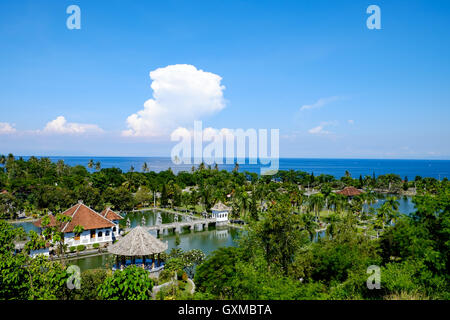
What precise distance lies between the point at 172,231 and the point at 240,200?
13.5m

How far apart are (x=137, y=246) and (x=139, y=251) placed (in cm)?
41

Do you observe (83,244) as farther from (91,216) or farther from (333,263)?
(333,263)

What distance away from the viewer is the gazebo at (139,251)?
19.0m

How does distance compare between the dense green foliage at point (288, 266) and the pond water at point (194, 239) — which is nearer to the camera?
the dense green foliage at point (288, 266)

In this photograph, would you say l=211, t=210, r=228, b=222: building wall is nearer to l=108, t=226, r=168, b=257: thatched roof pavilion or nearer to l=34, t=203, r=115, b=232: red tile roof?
l=34, t=203, r=115, b=232: red tile roof

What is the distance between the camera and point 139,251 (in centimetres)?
1902

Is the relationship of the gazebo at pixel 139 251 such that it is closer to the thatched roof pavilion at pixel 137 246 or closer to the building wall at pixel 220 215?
the thatched roof pavilion at pixel 137 246

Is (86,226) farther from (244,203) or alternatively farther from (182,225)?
(244,203)

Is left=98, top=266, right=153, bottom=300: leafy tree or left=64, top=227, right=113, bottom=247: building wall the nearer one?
left=98, top=266, right=153, bottom=300: leafy tree

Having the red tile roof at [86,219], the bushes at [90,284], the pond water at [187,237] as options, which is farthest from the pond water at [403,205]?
the bushes at [90,284]

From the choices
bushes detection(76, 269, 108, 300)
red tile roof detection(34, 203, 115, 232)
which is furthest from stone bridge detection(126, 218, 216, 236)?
bushes detection(76, 269, 108, 300)

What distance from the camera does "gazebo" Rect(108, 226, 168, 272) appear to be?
19.0 metres

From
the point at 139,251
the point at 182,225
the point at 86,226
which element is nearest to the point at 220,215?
the point at 182,225
